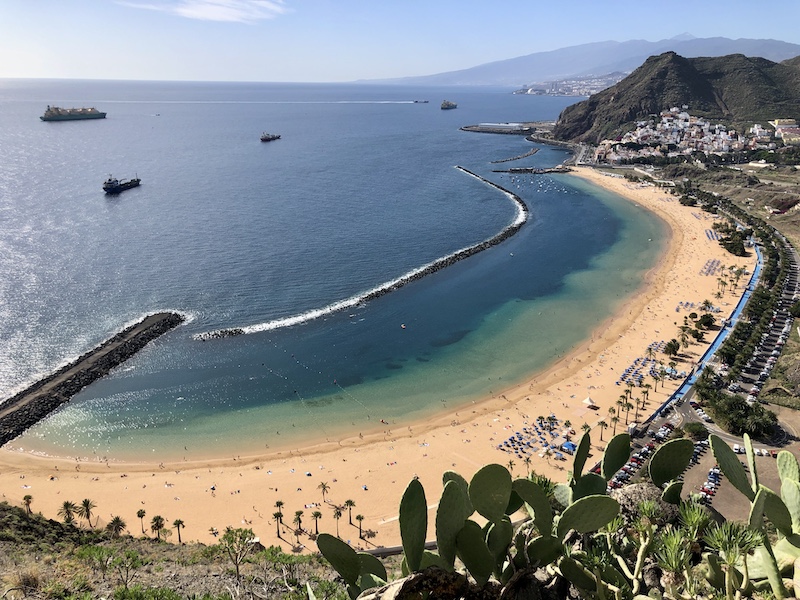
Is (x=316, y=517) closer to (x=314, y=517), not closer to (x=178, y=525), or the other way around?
(x=314, y=517)

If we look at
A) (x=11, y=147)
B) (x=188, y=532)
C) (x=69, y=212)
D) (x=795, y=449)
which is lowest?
(x=188, y=532)

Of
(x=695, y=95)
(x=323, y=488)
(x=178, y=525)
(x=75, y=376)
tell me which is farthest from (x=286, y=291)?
(x=695, y=95)

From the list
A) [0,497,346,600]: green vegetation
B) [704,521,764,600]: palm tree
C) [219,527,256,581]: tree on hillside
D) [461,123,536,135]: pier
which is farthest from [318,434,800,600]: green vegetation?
[461,123,536,135]: pier

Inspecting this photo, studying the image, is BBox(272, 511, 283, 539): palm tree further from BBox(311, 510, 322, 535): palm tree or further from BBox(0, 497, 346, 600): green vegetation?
BBox(0, 497, 346, 600): green vegetation

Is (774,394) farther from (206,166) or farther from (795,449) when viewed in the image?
(206,166)

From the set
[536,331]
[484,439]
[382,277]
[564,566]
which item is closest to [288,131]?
[382,277]

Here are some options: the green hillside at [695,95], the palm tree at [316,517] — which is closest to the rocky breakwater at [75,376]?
the palm tree at [316,517]
